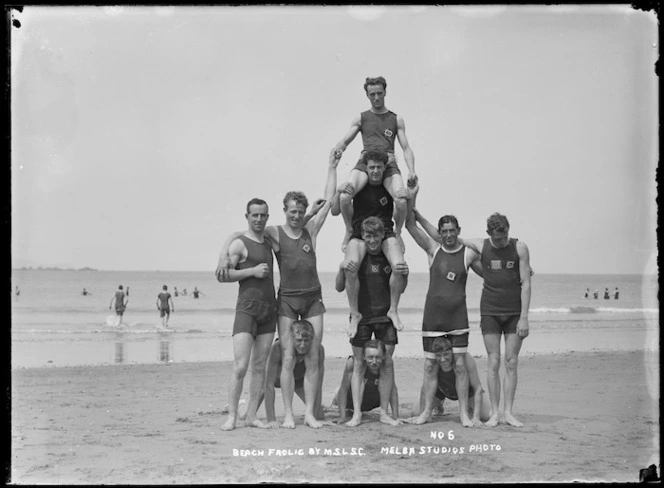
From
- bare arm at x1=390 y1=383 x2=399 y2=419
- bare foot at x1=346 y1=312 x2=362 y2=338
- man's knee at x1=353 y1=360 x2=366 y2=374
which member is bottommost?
bare arm at x1=390 y1=383 x2=399 y2=419

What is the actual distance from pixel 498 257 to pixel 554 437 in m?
1.84

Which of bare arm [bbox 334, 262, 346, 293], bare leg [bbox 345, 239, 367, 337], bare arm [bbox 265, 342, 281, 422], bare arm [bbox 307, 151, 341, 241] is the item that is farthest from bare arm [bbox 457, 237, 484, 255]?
bare arm [bbox 265, 342, 281, 422]

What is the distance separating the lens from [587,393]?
32.1 ft

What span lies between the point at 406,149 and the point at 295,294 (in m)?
1.89

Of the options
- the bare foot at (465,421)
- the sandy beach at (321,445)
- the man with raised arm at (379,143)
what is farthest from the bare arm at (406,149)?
the sandy beach at (321,445)

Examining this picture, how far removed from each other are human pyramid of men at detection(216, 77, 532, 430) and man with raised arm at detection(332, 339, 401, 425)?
0.01 meters

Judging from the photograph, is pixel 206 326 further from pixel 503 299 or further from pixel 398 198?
pixel 503 299

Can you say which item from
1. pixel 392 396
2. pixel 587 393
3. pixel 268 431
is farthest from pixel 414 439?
pixel 587 393

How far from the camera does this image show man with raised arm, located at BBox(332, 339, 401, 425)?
24.3 ft

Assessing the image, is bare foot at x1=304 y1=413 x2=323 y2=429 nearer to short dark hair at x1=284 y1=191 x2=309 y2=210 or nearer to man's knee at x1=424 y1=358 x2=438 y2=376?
man's knee at x1=424 y1=358 x2=438 y2=376

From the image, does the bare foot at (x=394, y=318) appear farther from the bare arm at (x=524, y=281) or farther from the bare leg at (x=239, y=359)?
the bare leg at (x=239, y=359)

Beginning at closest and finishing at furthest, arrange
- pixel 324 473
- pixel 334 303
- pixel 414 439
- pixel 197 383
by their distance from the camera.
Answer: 1. pixel 324 473
2. pixel 414 439
3. pixel 197 383
4. pixel 334 303

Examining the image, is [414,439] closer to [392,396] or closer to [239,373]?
[392,396]

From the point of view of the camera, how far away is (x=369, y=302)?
25.0 feet
